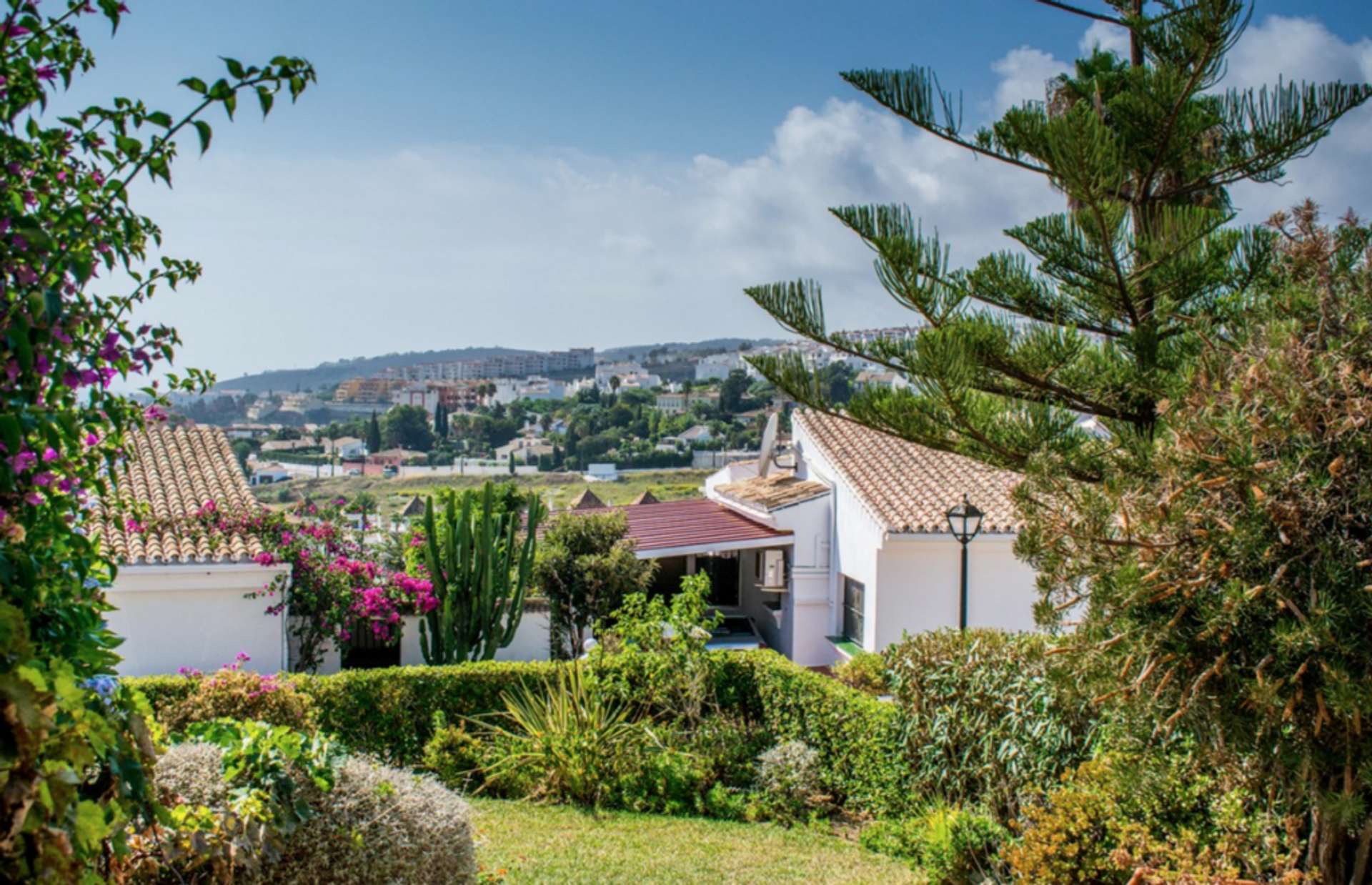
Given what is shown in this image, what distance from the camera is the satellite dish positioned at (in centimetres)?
2181

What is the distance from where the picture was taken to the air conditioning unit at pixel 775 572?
18.7 meters

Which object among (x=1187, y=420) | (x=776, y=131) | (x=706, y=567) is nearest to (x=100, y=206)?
(x=1187, y=420)

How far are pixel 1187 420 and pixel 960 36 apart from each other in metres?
8.96

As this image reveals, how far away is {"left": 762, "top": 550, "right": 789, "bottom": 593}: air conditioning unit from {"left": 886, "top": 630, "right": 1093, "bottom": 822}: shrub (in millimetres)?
10187

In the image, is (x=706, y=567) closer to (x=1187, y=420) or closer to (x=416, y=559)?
(x=416, y=559)

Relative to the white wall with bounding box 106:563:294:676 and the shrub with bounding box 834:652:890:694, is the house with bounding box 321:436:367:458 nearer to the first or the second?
the white wall with bounding box 106:563:294:676

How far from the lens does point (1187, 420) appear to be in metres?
3.97

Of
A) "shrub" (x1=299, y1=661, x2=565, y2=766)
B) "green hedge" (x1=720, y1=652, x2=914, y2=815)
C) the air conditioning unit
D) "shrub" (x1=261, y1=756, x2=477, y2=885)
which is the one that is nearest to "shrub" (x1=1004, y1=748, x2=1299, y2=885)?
"green hedge" (x1=720, y1=652, x2=914, y2=815)

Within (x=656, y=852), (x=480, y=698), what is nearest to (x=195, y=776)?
(x=656, y=852)

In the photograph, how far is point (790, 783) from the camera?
902 centimetres

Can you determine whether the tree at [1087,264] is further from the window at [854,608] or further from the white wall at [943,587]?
the window at [854,608]

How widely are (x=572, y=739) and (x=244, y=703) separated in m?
2.91

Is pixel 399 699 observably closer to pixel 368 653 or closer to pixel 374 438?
pixel 368 653

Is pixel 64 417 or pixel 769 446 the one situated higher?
pixel 769 446
